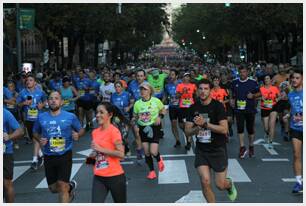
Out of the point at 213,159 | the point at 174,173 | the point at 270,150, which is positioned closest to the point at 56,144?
the point at 213,159

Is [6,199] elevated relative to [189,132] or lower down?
lower down

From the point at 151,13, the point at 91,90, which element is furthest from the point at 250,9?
the point at 91,90

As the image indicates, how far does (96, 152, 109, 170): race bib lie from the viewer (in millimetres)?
6828

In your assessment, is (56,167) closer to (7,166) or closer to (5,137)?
(7,166)

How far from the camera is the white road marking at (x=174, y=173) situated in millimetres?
10352

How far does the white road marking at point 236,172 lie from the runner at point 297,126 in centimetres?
134

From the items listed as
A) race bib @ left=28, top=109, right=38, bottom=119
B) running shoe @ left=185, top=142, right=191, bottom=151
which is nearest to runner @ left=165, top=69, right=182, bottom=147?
running shoe @ left=185, top=142, right=191, bottom=151

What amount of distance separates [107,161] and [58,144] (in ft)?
4.07

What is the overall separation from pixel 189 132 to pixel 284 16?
104 feet

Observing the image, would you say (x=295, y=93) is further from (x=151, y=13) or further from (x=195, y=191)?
(x=151, y=13)

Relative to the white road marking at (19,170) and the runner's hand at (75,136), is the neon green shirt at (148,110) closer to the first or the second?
the white road marking at (19,170)

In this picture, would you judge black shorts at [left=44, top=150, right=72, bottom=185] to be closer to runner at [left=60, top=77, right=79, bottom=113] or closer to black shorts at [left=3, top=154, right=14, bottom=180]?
black shorts at [left=3, top=154, right=14, bottom=180]

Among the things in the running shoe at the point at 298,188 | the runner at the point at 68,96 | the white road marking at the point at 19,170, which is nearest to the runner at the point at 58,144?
the running shoe at the point at 298,188

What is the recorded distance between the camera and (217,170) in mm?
7789
